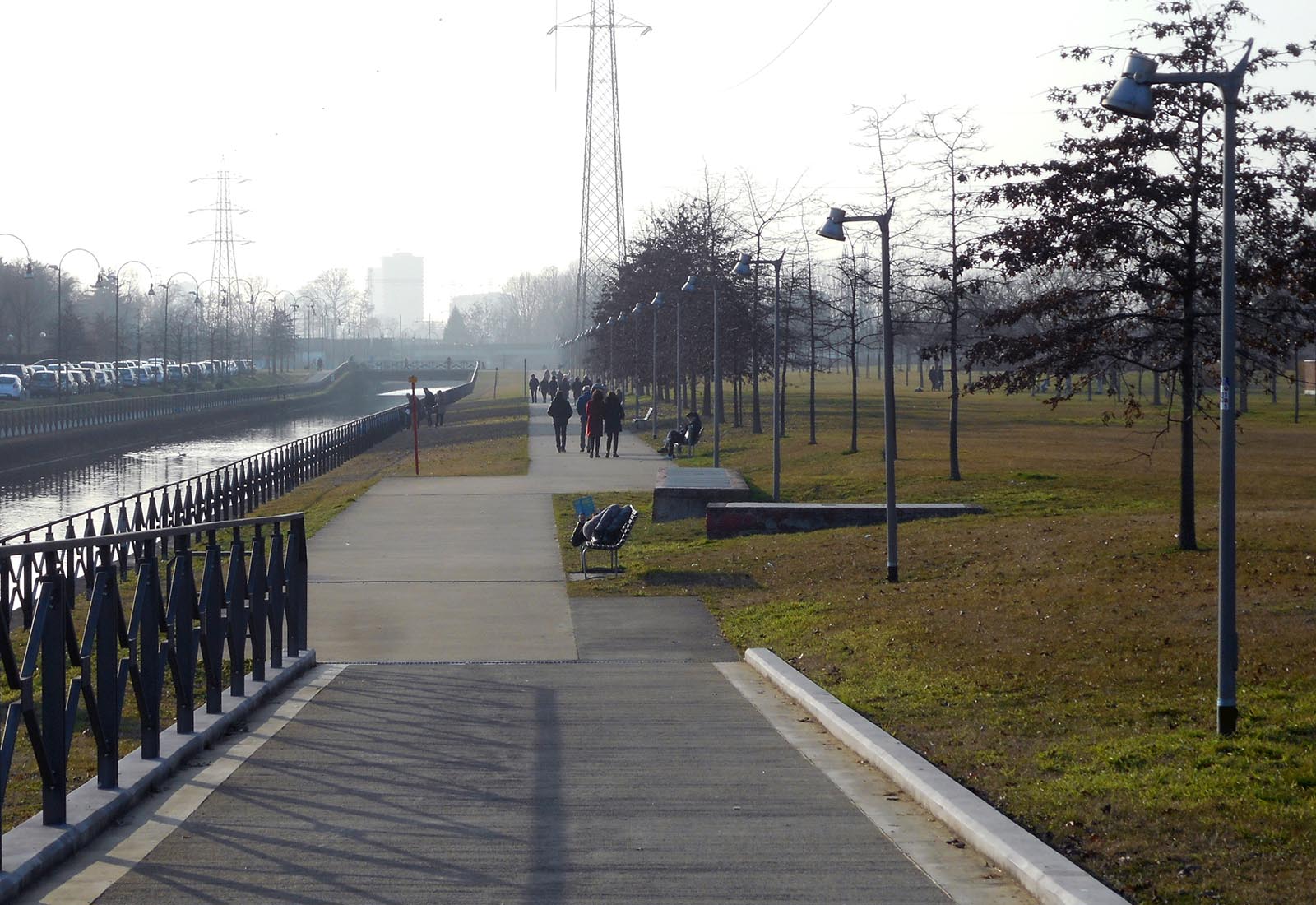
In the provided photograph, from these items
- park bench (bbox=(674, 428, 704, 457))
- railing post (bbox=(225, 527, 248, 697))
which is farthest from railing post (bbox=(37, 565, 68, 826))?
park bench (bbox=(674, 428, 704, 457))

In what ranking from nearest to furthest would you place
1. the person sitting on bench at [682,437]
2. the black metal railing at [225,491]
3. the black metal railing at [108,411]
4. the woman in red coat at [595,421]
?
1. the black metal railing at [225,491]
2. the person sitting on bench at [682,437]
3. the woman in red coat at [595,421]
4. the black metal railing at [108,411]

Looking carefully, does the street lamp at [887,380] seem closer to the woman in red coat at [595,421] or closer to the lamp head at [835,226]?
the lamp head at [835,226]

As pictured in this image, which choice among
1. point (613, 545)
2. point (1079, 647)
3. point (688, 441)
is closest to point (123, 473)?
point (688, 441)

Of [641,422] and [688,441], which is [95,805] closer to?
[688,441]

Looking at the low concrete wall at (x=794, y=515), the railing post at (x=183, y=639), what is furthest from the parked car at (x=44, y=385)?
the railing post at (x=183, y=639)

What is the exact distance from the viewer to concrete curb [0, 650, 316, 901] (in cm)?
491

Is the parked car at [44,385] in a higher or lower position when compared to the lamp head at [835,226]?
lower

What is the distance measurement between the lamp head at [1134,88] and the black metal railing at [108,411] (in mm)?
48730

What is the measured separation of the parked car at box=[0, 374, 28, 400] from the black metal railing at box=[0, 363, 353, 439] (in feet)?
6.32

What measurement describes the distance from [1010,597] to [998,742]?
5312mm

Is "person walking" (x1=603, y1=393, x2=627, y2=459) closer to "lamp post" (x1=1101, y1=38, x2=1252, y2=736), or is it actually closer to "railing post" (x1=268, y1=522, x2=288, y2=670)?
"railing post" (x1=268, y1=522, x2=288, y2=670)

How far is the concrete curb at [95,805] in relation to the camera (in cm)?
491

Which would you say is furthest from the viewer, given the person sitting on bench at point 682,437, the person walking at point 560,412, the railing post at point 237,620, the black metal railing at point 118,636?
the person walking at point 560,412

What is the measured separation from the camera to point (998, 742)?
23.7ft
